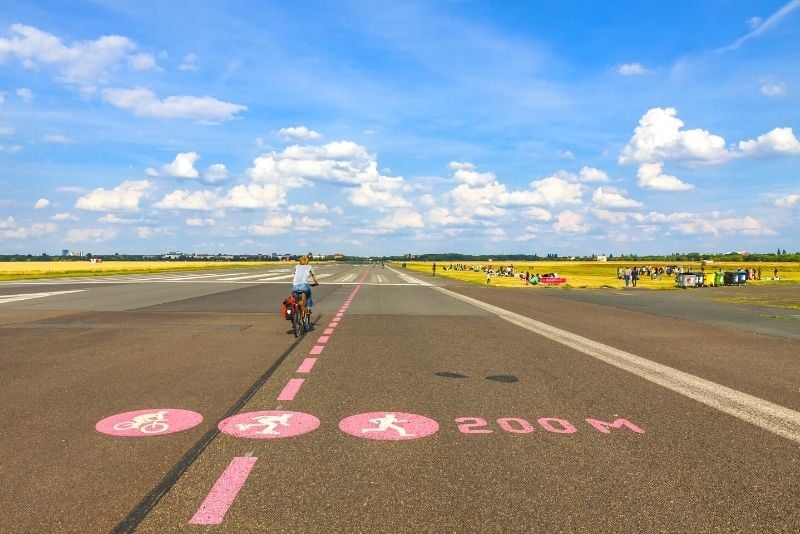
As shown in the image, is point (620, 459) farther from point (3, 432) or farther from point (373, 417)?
point (3, 432)

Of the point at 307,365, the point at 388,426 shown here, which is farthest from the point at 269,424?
the point at 307,365

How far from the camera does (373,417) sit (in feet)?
20.0

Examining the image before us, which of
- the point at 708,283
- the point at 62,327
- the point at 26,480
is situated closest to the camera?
the point at 26,480

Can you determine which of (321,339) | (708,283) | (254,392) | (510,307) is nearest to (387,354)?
(321,339)

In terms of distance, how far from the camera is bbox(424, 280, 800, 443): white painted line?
240 inches

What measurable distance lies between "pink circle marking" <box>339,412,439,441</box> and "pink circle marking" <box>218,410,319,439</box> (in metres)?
0.40

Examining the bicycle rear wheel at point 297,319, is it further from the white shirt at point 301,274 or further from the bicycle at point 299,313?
the white shirt at point 301,274

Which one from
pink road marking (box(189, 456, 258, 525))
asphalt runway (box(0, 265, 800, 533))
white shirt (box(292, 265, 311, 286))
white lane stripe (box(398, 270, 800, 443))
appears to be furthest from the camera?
white shirt (box(292, 265, 311, 286))

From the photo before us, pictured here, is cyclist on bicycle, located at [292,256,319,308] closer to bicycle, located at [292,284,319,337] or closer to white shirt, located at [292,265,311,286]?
white shirt, located at [292,265,311,286]

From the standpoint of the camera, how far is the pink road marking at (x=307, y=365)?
29.0 feet

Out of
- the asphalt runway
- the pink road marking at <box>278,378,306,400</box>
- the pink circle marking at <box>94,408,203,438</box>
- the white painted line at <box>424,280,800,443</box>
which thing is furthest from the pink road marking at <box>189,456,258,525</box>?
the white painted line at <box>424,280,800,443</box>

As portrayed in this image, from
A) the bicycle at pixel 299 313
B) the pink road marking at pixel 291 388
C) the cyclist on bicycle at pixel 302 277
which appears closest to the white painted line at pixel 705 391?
the pink road marking at pixel 291 388

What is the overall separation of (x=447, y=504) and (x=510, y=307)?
63.5 feet

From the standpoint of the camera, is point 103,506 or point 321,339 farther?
point 321,339
